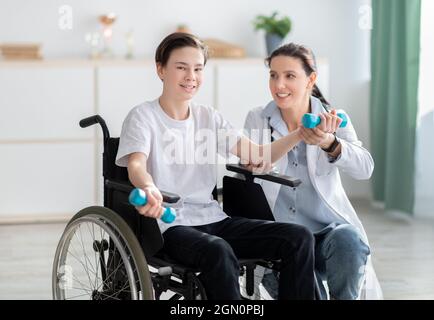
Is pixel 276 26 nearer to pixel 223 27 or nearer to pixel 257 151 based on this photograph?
pixel 223 27

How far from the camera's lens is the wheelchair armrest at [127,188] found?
Result: 7.17 ft

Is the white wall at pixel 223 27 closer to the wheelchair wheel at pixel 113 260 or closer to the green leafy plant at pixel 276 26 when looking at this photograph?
the green leafy plant at pixel 276 26

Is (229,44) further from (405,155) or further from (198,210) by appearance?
(198,210)

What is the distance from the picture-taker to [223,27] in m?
5.19

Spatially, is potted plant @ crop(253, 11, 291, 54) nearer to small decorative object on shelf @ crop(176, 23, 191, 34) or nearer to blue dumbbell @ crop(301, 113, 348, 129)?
small decorative object on shelf @ crop(176, 23, 191, 34)

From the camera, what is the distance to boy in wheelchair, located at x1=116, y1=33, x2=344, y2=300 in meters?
2.29

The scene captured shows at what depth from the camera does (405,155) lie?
15.8 ft

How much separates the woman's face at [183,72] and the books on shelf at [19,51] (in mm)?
2279

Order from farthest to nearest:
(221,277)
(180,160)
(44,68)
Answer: (44,68) → (180,160) → (221,277)

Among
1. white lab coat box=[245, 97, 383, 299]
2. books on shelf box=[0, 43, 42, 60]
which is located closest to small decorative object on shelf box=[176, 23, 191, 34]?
books on shelf box=[0, 43, 42, 60]

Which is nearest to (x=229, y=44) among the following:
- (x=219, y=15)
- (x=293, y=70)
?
(x=219, y=15)

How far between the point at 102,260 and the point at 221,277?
1.58 ft

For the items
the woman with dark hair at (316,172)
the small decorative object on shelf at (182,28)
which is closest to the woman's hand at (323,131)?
the woman with dark hair at (316,172)

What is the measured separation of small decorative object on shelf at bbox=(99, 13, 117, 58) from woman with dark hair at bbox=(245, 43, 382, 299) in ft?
7.75
